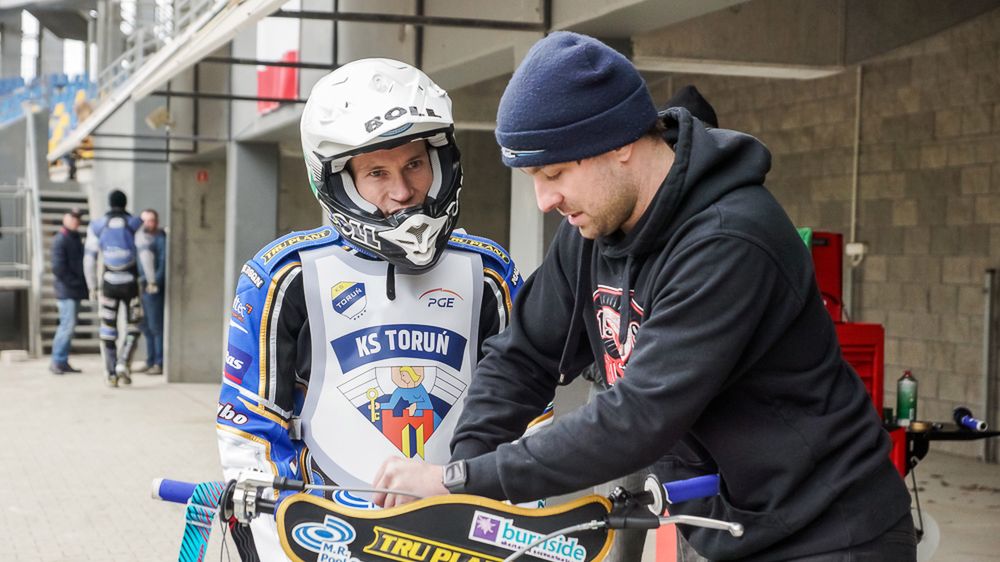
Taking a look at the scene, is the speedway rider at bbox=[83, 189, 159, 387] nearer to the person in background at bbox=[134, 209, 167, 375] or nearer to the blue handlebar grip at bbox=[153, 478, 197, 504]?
the person in background at bbox=[134, 209, 167, 375]

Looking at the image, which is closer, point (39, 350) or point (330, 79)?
point (330, 79)

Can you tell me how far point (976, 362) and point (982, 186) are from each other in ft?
4.44

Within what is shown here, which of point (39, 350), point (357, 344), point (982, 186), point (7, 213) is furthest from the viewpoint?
point (7, 213)

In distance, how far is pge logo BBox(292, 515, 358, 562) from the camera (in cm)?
160

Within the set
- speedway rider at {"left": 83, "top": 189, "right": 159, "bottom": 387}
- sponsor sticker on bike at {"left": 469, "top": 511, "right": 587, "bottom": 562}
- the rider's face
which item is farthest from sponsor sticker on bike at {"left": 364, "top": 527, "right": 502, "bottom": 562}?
speedway rider at {"left": 83, "top": 189, "right": 159, "bottom": 387}

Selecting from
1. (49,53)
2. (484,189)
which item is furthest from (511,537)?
(49,53)

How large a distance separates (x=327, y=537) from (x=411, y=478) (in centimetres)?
14

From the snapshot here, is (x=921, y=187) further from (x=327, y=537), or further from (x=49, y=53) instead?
(x=49, y=53)

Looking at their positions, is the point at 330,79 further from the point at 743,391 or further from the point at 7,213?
the point at 7,213

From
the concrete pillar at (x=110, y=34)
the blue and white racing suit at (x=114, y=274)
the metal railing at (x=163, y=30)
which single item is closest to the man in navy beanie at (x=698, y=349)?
the metal railing at (x=163, y=30)

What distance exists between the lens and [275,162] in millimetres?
12742

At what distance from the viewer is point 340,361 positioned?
2.38 meters

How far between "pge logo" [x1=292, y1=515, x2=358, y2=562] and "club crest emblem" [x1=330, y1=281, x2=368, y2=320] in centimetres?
82

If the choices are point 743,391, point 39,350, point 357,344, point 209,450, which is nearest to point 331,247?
point 357,344
